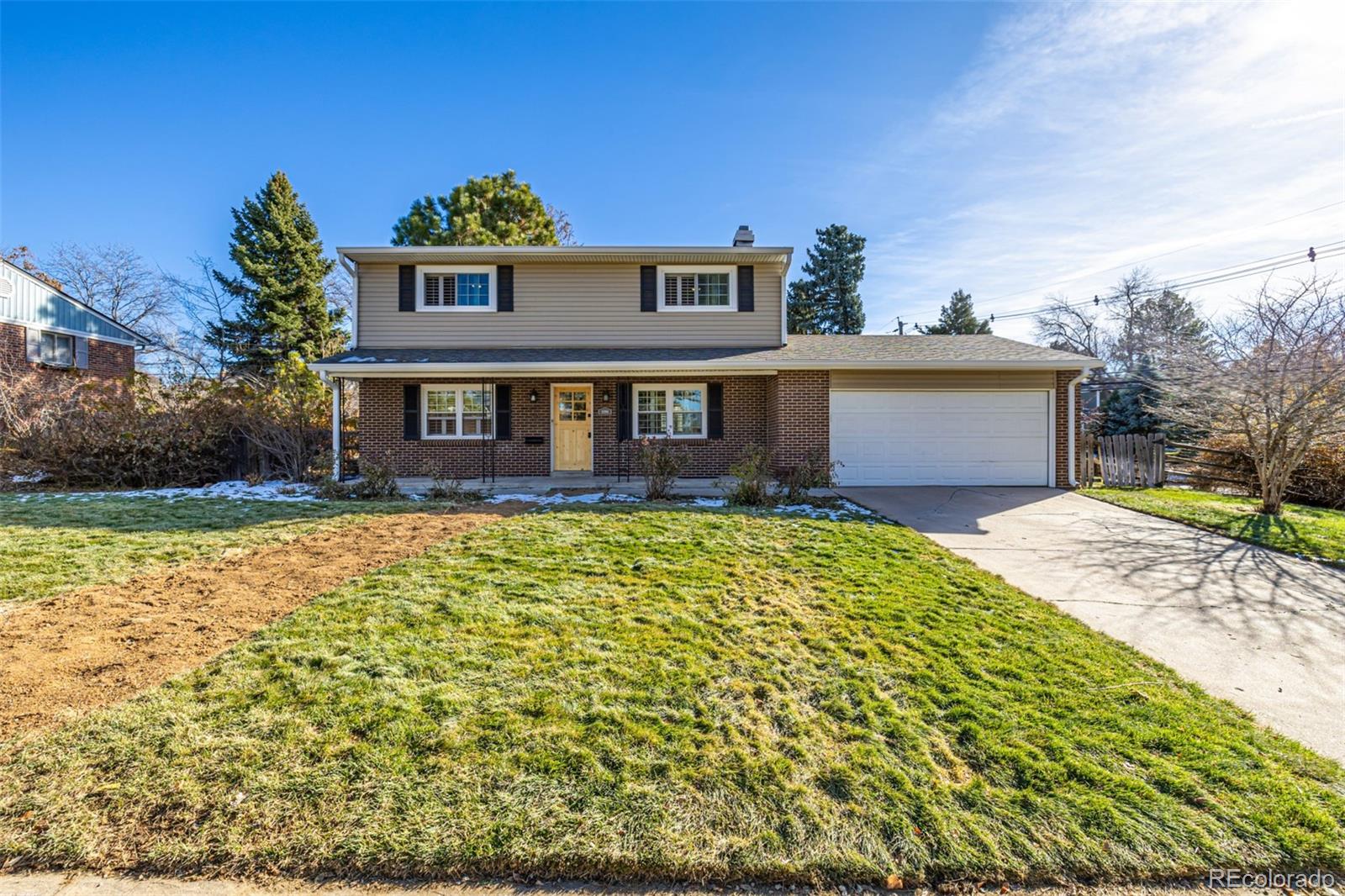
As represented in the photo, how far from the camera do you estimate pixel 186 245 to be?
2492 cm

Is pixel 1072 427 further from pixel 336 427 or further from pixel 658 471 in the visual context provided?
pixel 336 427

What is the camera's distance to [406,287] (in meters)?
12.6

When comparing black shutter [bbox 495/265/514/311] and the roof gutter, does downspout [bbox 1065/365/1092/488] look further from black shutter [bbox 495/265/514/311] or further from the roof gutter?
black shutter [bbox 495/265/514/311]

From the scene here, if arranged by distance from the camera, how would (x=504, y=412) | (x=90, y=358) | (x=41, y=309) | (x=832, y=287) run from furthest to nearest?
1. (x=832, y=287)
2. (x=90, y=358)
3. (x=41, y=309)
4. (x=504, y=412)

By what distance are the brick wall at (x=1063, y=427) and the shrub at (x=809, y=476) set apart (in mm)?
4653

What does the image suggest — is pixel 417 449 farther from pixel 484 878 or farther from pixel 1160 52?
pixel 1160 52

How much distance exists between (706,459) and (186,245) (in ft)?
90.0

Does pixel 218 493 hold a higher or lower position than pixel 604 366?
lower

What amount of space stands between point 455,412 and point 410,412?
901 mm

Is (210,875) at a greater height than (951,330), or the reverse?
(951,330)

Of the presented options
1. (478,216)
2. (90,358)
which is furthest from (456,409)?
(90,358)

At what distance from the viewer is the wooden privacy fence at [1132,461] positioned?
41.7 feet

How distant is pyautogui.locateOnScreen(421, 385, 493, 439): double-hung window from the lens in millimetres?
12250

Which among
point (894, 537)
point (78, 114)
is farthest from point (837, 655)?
point (78, 114)
